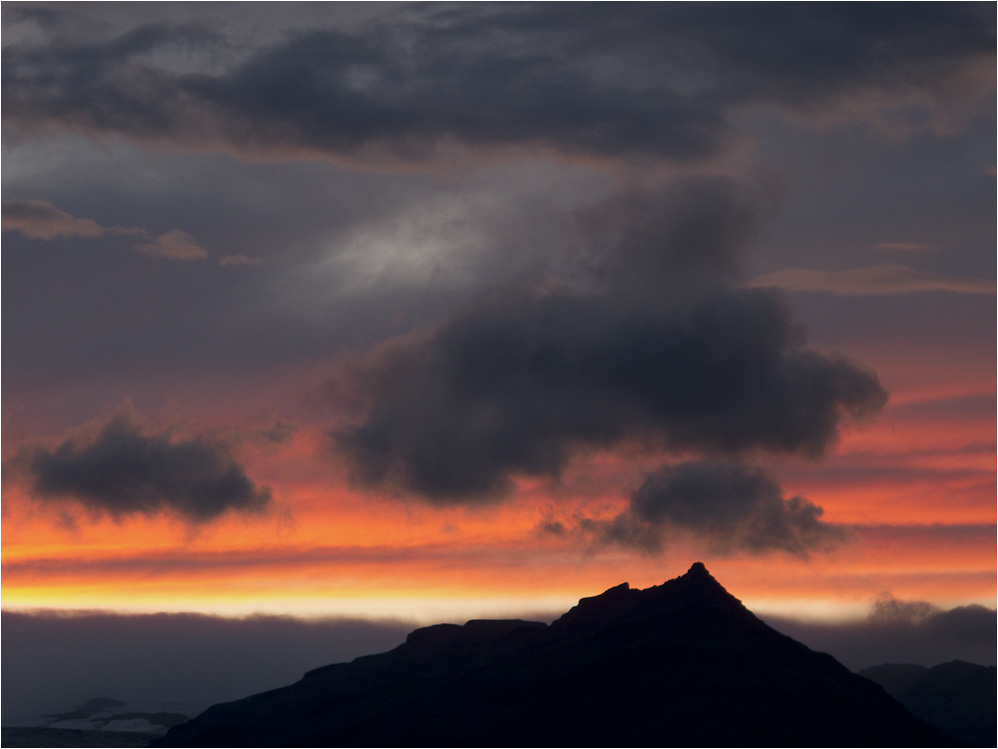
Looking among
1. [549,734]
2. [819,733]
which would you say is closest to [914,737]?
[819,733]

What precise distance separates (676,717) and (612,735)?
Answer: 14.8 metres

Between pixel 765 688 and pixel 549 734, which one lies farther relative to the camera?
pixel 549 734

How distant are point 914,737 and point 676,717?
50047 millimetres

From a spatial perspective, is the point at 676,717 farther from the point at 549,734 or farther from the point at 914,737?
the point at 914,737

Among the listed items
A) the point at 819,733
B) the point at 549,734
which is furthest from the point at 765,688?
the point at 549,734

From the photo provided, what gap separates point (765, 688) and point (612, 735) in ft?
94.6

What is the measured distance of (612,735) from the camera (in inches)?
7318

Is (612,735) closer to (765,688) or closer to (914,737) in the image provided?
(765,688)

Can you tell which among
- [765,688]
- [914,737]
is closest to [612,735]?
[765,688]

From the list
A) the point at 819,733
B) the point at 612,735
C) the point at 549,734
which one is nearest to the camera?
the point at 819,733

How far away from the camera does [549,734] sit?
198 m

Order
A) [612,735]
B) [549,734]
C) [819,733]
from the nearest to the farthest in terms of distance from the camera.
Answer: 1. [819,733]
2. [612,735]
3. [549,734]

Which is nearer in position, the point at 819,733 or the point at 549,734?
the point at 819,733

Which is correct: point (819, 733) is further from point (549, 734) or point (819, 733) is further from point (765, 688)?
point (549, 734)
